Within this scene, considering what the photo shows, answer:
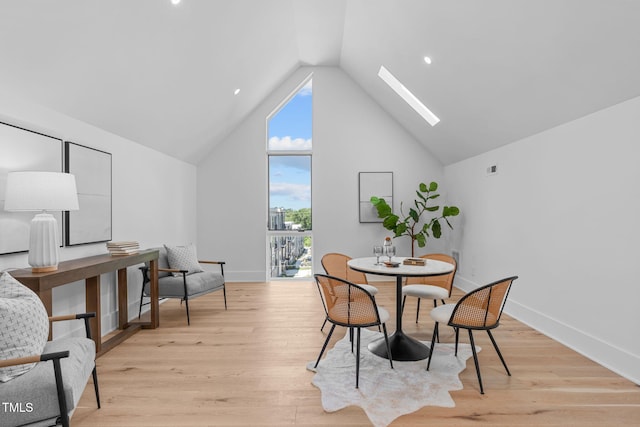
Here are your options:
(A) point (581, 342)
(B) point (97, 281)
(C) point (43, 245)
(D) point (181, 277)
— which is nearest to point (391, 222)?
(A) point (581, 342)

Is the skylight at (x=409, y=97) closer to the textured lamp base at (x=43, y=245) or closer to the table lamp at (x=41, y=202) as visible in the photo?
the table lamp at (x=41, y=202)

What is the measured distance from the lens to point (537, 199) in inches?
155

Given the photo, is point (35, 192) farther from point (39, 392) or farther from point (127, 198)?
point (127, 198)

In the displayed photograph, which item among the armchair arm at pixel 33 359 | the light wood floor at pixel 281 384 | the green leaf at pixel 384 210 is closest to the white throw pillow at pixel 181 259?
the light wood floor at pixel 281 384

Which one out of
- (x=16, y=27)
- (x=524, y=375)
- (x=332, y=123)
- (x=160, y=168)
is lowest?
(x=524, y=375)

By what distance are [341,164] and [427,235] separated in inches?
77.8

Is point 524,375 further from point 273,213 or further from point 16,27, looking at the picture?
point 273,213

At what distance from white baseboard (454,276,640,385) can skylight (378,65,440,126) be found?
284 cm

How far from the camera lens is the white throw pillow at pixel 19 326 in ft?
5.68

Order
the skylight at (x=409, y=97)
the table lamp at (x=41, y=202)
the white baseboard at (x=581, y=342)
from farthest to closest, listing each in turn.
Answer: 1. the skylight at (x=409, y=97)
2. the white baseboard at (x=581, y=342)
3. the table lamp at (x=41, y=202)

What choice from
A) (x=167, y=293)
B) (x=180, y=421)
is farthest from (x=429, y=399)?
(x=167, y=293)

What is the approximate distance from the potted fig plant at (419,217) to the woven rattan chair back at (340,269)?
216cm

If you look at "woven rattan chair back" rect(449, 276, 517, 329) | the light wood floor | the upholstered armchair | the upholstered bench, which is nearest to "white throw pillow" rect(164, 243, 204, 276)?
the upholstered bench

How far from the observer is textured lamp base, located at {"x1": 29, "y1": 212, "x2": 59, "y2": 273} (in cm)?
255
